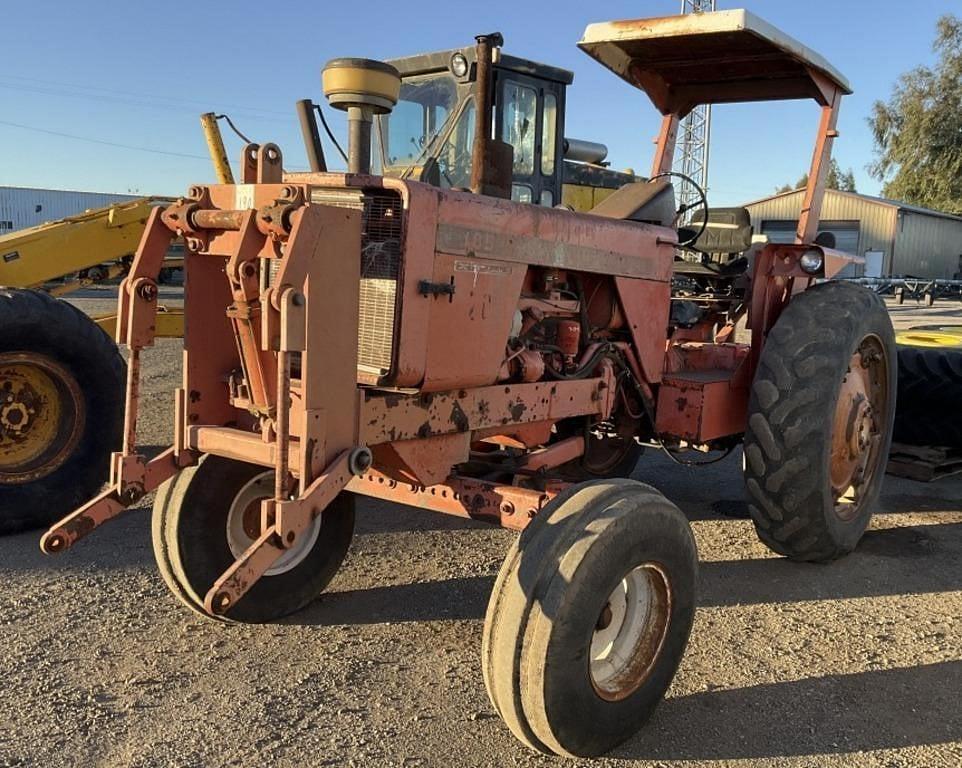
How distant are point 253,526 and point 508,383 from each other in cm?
131

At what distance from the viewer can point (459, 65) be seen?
521cm

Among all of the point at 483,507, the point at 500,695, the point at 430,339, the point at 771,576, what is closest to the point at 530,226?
the point at 430,339

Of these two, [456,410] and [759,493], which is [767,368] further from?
[456,410]

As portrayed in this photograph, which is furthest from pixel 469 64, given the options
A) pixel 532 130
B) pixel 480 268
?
pixel 480 268

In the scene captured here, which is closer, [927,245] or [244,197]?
[244,197]

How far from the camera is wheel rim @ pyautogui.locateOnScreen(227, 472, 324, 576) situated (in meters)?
3.73

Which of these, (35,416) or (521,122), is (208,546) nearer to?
(35,416)

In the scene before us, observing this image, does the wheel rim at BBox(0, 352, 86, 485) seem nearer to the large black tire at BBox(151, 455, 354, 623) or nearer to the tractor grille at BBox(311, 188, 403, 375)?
the large black tire at BBox(151, 455, 354, 623)

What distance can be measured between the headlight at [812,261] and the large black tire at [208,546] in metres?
3.07

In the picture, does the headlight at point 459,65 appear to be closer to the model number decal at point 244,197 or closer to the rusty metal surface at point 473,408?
the rusty metal surface at point 473,408

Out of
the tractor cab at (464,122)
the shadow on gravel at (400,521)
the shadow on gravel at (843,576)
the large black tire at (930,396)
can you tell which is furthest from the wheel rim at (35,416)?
the large black tire at (930,396)

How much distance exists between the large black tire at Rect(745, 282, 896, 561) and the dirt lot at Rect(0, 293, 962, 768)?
9.2 inches

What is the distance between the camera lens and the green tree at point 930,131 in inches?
1551

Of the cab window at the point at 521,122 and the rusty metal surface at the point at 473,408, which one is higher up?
the cab window at the point at 521,122
